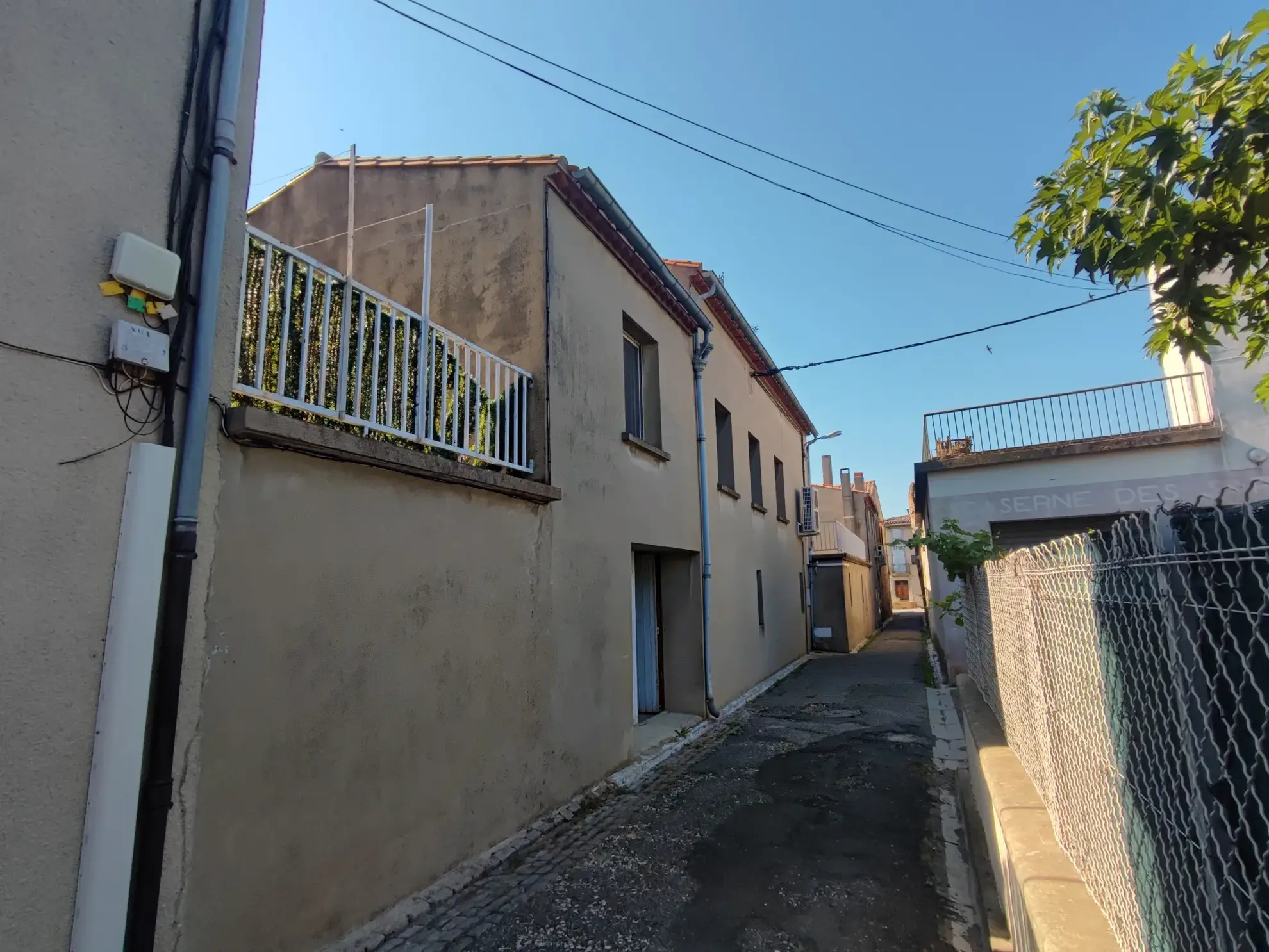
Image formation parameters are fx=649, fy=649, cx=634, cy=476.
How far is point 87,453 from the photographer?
237 centimetres

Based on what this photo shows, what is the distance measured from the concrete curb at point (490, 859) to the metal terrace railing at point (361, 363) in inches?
105

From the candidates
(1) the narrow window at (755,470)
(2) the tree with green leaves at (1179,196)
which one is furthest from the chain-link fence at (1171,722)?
(1) the narrow window at (755,470)

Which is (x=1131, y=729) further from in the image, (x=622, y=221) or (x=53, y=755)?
(x=622, y=221)

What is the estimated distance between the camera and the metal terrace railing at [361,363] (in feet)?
11.1

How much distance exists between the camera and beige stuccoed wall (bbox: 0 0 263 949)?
213 centimetres

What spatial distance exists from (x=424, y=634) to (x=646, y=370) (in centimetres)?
507

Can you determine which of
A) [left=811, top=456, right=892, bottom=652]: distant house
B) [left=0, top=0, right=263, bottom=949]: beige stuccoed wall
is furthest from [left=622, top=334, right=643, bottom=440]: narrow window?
[left=811, top=456, right=892, bottom=652]: distant house

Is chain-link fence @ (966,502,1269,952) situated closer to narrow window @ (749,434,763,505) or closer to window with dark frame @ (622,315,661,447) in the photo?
window with dark frame @ (622,315,661,447)

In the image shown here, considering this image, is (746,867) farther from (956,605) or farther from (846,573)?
(846,573)

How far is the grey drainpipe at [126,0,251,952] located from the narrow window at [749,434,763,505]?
32.4 feet

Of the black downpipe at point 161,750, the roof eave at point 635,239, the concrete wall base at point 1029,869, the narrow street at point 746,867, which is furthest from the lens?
the roof eave at point 635,239

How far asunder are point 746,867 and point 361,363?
13.2 ft

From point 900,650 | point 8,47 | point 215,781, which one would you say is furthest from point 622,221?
point 900,650

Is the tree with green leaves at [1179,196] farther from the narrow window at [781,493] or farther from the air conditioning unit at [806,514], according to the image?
the air conditioning unit at [806,514]
